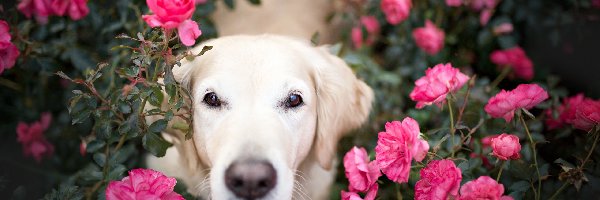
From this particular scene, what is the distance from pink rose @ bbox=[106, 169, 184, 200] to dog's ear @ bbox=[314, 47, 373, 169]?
0.77 m

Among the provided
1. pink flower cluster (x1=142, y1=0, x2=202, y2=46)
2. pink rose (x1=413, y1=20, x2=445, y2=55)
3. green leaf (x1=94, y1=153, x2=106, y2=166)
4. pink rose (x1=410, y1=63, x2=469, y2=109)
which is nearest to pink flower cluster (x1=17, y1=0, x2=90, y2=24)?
green leaf (x1=94, y1=153, x2=106, y2=166)

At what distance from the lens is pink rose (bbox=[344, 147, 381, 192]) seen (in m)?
1.83

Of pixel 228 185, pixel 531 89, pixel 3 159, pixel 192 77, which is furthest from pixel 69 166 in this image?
pixel 531 89

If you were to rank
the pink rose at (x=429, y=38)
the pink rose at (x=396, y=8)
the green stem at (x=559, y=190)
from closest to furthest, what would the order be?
the green stem at (x=559, y=190)
the pink rose at (x=396, y=8)
the pink rose at (x=429, y=38)

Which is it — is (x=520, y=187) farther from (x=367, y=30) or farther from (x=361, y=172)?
(x=367, y=30)

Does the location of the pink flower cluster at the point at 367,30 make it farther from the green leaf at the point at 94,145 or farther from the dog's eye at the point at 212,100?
the green leaf at the point at 94,145

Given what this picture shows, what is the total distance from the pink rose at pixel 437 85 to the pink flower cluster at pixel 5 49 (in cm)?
144

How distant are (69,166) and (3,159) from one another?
11.0 inches

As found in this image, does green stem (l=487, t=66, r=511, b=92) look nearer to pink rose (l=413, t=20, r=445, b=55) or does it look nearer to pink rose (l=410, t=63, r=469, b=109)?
pink rose (l=413, t=20, r=445, b=55)

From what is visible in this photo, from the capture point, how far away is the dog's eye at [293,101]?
1.99 m

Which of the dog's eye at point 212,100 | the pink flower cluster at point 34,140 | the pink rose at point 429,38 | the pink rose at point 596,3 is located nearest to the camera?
the dog's eye at point 212,100

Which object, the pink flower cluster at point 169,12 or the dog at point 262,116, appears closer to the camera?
the pink flower cluster at point 169,12

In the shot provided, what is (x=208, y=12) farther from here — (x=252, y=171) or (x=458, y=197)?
(x=458, y=197)

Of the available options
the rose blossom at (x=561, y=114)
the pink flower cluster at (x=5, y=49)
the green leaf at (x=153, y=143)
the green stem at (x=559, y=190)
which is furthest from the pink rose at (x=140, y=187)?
the rose blossom at (x=561, y=114)
